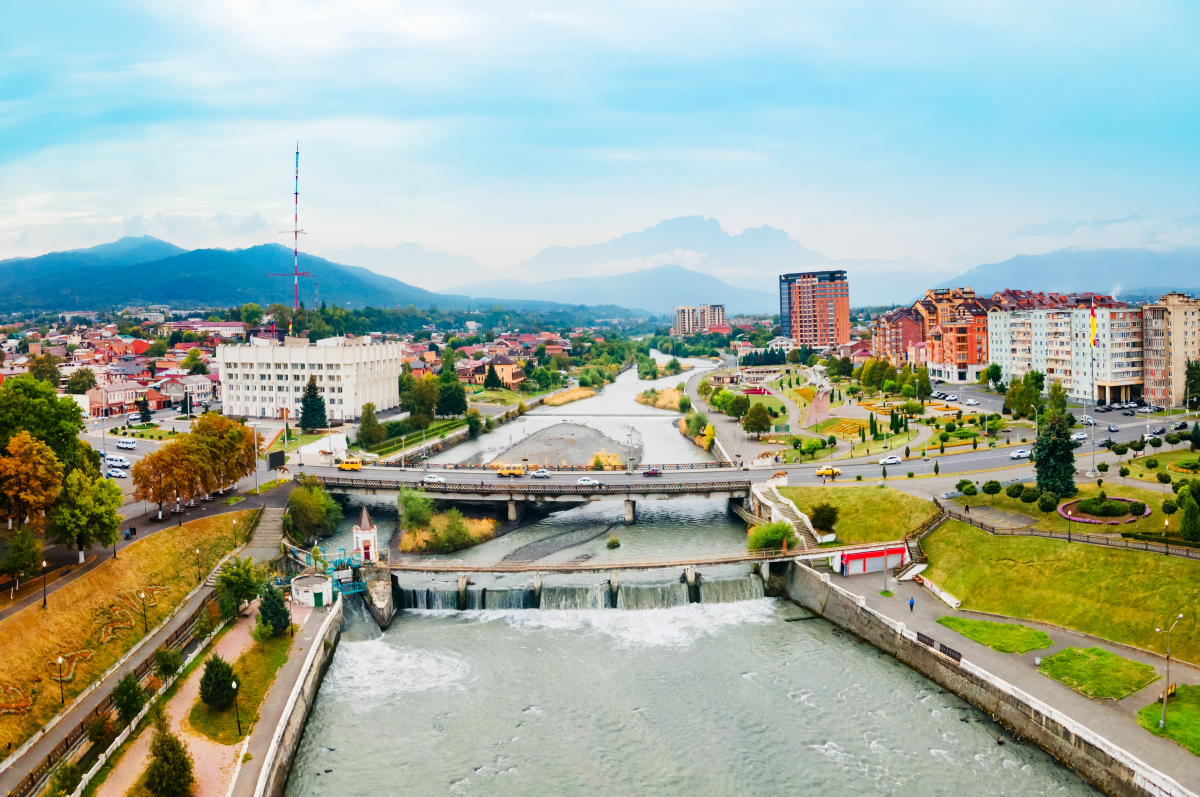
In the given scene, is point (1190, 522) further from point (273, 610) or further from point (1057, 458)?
point (273, 610)

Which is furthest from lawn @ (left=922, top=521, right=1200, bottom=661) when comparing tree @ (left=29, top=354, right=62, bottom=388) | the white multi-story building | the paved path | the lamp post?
tree @ (left=29, top=354, right=62, bottom=388)

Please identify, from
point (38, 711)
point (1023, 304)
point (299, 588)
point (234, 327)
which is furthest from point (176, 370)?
point (1023, 304)

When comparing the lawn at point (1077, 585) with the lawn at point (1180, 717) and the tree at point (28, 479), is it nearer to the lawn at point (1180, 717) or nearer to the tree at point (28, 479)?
the lawn at point (1180, 717)

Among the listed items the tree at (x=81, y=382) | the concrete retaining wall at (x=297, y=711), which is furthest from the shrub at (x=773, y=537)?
the tree at (x=81, y=382)

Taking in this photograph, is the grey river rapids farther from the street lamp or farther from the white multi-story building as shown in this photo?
the white multi-story building

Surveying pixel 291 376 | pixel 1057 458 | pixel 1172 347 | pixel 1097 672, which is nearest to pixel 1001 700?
pixel 1097 672

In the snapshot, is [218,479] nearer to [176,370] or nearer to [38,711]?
[38,711]

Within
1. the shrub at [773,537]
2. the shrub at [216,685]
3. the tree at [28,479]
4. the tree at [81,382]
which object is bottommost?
the shrub at [216,685]
